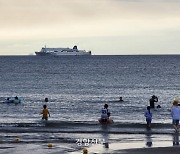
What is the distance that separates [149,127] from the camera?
121ft

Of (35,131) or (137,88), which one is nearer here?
(35,131)

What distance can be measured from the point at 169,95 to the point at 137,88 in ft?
51.9

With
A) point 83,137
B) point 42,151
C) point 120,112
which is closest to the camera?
point 42,151

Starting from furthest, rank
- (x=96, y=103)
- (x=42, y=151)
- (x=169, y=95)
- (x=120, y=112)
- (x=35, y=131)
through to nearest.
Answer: (x=169, y=95), (x=96, y=103), (x=120, y=112), (x=35, y=131), (x=42, y=151)

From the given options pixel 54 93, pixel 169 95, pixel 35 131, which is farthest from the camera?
pixel 54 93

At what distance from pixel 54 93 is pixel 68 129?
47.7 metres

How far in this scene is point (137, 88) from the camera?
94.1 meters

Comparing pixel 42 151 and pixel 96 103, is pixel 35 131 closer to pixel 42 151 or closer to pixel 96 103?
pixel 42 151

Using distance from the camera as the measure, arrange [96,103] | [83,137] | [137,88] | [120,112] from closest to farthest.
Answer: [83,137]
[120,112]
[96,103]
[137,88]

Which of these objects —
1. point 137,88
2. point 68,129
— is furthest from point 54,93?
point 68,129

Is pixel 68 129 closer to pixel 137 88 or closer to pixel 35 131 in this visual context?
pixel 35 131

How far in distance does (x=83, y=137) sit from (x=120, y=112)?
22350mm

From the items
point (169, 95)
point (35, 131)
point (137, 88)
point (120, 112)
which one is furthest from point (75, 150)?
point (137, 88)

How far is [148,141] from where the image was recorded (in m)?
30.1
